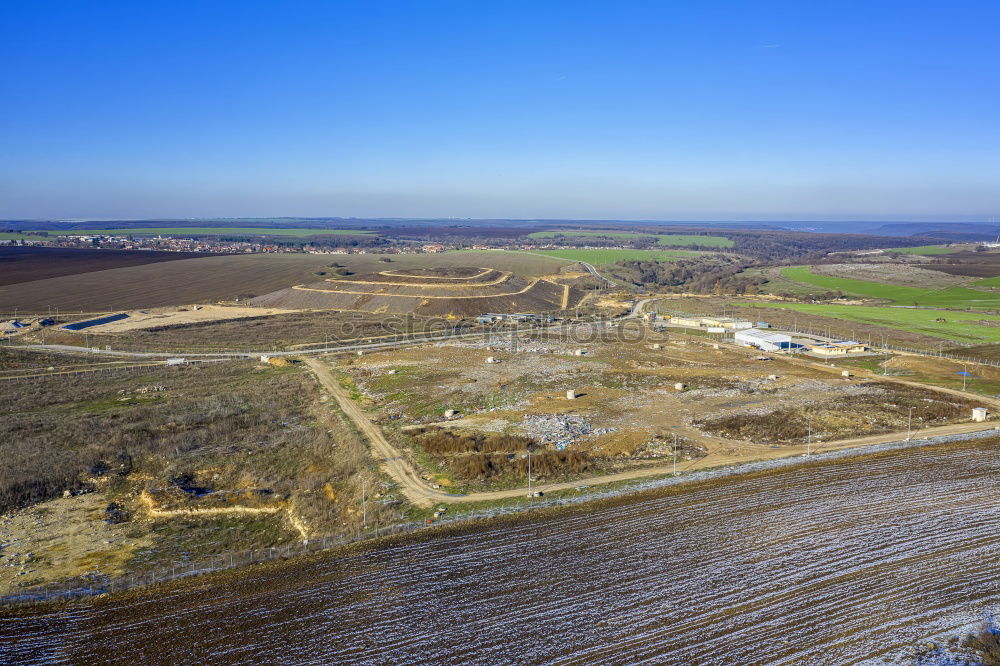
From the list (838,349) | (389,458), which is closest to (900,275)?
(838,349)

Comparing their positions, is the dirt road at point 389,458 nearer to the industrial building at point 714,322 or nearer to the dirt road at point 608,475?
the dirt road at point 608,475

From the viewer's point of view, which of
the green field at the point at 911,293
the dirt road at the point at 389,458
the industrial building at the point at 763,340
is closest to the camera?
the dirt road at the point at 389,458

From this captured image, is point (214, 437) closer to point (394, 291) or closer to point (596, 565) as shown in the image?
point (596, 565)

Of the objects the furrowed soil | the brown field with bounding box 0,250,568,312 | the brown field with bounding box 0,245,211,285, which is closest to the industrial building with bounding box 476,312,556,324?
the brown field with bounding box 0,250,568,312

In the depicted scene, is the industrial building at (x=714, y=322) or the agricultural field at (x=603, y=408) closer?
the agricultural field at (x=603, y=408)

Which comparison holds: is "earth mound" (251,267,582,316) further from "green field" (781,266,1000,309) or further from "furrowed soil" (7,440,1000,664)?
"furrowed soil" (7,440,1000,664)

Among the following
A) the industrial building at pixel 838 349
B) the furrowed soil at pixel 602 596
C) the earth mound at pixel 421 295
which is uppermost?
the earth mound at pixel 421 295

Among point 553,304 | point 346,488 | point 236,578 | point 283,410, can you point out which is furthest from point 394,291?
point 236,578

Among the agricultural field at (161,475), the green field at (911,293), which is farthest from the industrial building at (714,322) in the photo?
the agricultural field at (161,475)
